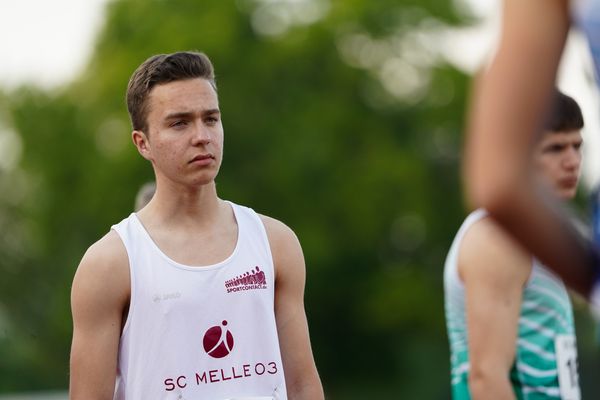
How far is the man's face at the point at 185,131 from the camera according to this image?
5.07 m

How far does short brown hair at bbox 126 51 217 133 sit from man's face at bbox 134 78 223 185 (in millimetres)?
27

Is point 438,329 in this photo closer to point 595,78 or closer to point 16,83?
point 16,83

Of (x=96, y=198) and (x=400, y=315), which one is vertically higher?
(x=96, y=198)

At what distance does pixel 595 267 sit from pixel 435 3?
39095mm

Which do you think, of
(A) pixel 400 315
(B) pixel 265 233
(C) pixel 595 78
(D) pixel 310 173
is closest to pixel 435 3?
(D) pixel 310 173

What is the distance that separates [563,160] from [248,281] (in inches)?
58.9

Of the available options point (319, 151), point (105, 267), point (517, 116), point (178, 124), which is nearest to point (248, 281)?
point (105, 267)

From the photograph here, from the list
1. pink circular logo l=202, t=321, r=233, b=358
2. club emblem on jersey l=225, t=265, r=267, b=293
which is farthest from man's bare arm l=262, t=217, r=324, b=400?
pink circular logo l=202, t=321, r=233, b=358

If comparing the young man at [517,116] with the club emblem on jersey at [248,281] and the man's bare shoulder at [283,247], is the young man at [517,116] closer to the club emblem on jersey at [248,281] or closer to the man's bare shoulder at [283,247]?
the club emblem on jersey at [248,281]

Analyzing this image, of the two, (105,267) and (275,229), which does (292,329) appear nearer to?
(275,229)

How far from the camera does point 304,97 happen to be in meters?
39.9

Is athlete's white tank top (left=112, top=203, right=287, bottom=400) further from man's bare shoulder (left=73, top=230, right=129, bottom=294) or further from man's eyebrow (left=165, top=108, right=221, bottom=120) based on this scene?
man's eyebrow (left=165, top=108, right=221, bottom=120)

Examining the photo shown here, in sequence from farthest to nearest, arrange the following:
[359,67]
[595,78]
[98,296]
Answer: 1. [359,67]
2. [98,296]
3. [595,78]

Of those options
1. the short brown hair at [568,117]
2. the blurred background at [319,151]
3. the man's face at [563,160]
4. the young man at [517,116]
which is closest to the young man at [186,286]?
the man's face at [563,160]
